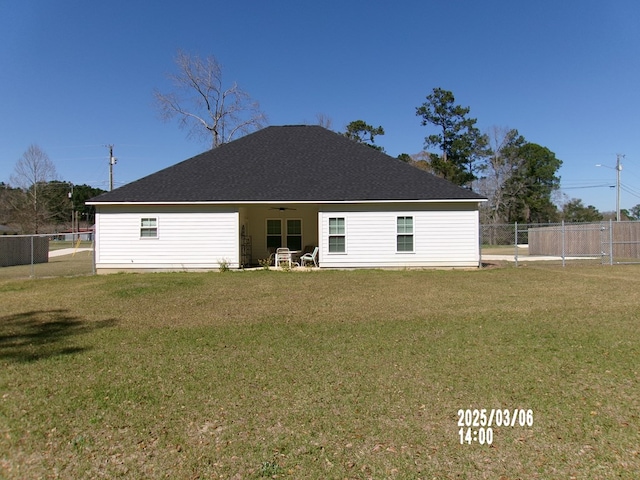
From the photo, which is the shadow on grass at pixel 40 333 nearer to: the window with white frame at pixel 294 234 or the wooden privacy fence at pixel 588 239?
the window with white frame at pixel 294 234

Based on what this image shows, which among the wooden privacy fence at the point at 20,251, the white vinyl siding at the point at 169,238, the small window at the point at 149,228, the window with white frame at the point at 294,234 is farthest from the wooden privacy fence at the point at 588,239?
the wooden privacy fence at the point at 20,251

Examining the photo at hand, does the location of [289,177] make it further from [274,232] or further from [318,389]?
[318,389]

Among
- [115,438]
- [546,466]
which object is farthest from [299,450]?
[546,466]

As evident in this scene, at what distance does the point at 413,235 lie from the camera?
16.1 meters

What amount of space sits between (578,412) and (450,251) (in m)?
12.6

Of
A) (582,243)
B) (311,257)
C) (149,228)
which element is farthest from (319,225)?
(582,243)

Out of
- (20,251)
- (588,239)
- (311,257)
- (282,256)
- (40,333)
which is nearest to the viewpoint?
(40,333)

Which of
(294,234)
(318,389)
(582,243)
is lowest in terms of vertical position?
(318,389)

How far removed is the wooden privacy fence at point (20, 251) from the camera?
22031 millimetres

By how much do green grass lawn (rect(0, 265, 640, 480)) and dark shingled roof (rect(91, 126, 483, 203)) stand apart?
728cm

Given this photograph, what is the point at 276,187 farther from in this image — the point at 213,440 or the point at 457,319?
the point at 213,440

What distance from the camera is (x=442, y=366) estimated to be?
5.09 m

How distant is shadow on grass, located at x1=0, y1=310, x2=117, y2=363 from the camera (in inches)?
232

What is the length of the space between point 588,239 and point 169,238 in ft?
76.0
